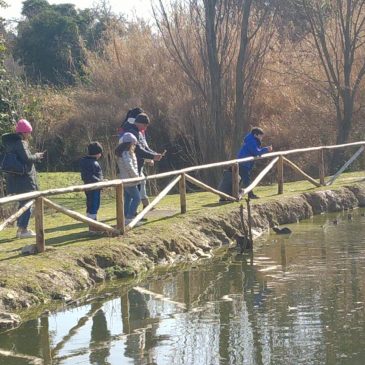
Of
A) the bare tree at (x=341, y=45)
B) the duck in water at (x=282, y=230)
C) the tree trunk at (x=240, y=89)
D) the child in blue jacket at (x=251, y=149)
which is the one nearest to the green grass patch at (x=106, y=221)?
the child in blue jacket at (x=251, y=149)

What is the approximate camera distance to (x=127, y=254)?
40.2ft

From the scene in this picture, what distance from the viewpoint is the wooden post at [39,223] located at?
444 inches

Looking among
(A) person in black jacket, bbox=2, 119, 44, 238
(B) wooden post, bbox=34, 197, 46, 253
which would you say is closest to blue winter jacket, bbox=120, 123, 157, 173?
(A) person in black jacket, bbox=2, 119, 44, 238

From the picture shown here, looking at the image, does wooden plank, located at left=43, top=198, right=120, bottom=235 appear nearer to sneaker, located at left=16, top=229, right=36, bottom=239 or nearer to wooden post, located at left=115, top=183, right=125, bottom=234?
wooden post, located at left=115, top=183, right=125, bottom=234

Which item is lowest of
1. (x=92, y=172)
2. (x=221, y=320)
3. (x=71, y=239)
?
(x=221, y=320)

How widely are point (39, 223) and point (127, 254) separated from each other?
1.47 metres

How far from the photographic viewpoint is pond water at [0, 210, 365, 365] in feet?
26.4

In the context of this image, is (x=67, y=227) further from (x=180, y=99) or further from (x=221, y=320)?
(x=180, y=99)

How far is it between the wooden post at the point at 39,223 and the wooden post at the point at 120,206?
5.09 ft

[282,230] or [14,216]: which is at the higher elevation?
[14,216]

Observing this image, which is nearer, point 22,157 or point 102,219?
point 22,157

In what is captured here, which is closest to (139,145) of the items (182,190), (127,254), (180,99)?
(182,190)

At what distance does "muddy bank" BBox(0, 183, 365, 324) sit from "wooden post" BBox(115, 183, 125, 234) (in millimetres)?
223

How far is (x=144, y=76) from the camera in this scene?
99.6 ft
